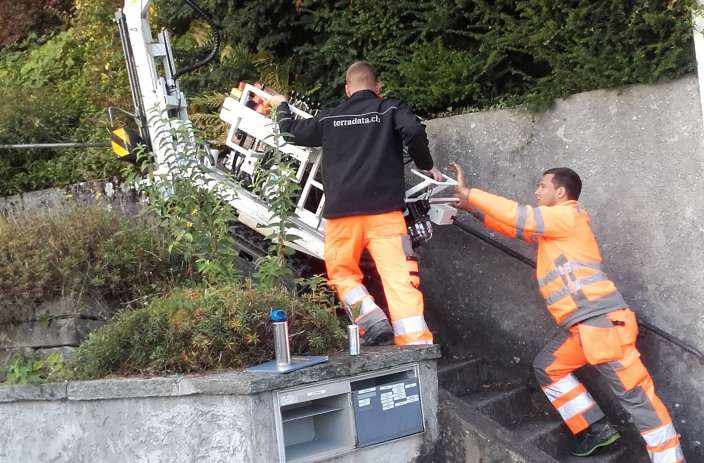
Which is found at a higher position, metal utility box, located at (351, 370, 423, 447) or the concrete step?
metal utility box, located at (351, 370, 423, 447)

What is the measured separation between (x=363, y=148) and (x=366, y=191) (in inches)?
11.7

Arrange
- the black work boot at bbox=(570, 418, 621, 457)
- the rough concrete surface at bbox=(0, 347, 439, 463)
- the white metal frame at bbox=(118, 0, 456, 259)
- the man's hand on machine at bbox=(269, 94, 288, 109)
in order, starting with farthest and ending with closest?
the man's hand on machine at bbox=(269, 94, 288, 109) < the white metal frame at bbox=(118, 0, 456, 259) < the black work boot at bbox=(570, 418, 621, 457) < the rough concrete surface at bbox=(0, 347, 439, 463)

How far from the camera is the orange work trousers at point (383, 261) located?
4.78 metres

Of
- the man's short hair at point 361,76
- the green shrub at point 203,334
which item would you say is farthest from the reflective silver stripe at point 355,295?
the man's short hair at point 361,76

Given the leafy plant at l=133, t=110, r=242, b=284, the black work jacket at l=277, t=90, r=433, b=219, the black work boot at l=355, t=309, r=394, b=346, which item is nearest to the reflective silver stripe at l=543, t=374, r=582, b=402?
the black work boot at l=355, t=309, r=394, b=346

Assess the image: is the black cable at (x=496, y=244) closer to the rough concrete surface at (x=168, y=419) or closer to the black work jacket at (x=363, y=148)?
the black work jacket at (x=363, y=148)

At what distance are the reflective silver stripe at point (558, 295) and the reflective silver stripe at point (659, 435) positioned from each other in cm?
90

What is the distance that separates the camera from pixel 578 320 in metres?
4.81

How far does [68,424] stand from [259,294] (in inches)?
45.1

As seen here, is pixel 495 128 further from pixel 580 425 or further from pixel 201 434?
pixel 201 434

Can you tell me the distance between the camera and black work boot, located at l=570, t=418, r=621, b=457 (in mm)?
5012

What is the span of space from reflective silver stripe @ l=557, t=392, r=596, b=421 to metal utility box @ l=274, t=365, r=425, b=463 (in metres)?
1.25

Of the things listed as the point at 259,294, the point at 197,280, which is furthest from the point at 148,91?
the point at 259,294

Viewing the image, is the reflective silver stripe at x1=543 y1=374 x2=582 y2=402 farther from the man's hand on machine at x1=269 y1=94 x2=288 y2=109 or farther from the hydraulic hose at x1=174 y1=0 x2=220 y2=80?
the hydraulic hose at x1=174 y1=0 x2=220 y2=80
